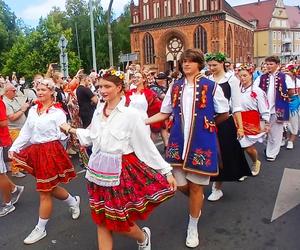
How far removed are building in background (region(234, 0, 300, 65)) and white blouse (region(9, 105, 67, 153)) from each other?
7277 cm

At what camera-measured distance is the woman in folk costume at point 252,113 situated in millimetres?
5773

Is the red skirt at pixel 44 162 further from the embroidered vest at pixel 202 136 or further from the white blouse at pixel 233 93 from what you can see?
the white blouse at pixel 233 93

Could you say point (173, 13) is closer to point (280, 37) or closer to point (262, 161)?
point (280, 37)

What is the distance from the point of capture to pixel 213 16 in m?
49.5

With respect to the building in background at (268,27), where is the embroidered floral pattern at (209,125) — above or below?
below

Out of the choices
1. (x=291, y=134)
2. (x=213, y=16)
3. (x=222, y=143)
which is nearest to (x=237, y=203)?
(x=222, y=143)

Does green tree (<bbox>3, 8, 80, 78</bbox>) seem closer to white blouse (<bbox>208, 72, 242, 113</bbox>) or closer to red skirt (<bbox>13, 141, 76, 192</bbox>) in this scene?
white blouse (<bbox>208, 72, 242, 113</bbox>)

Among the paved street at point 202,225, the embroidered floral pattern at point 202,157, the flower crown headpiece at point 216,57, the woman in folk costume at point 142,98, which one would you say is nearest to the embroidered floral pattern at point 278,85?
the woman in folk costume at point 142,98

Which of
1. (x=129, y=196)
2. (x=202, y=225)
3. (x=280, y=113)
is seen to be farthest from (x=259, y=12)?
Answer: (x=129, y=196)

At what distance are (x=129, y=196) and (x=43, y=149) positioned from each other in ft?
4.34

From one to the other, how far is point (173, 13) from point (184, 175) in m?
51.3

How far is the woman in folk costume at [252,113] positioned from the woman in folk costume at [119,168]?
2980 mm

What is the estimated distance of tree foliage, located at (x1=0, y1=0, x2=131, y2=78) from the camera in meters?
29.9

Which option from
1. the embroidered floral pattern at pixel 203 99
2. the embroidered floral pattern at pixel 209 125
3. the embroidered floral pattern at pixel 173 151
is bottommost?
the embroidered floral pattern at pixel 173 151
